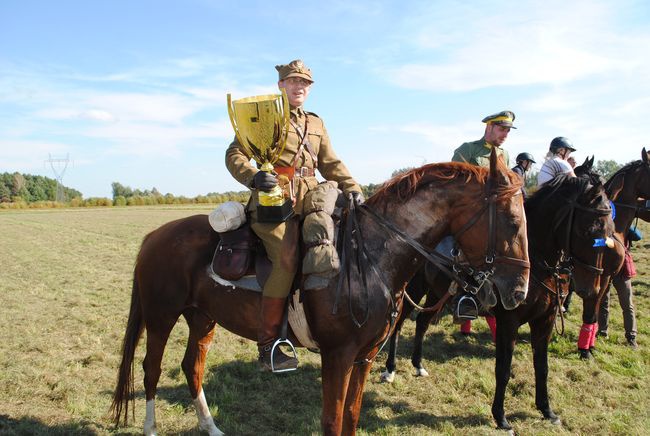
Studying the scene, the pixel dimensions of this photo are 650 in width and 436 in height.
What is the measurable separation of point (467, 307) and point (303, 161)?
2244mm

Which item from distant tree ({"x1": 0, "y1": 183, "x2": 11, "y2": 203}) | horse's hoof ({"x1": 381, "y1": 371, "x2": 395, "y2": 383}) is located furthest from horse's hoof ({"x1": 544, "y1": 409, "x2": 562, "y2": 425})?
distant tree ({"x1": 0, "y1": 183, "x2": 11, "y2": 203})

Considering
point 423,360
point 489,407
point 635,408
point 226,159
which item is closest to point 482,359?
point 423,360

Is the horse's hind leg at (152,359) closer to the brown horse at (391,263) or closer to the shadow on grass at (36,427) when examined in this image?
the shadow on grass at (36,427)

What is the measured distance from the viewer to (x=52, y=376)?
594 cm

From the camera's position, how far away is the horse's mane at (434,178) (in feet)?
10.6

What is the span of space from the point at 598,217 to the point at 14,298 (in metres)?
11.7

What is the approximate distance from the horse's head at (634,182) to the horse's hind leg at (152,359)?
22.6ft

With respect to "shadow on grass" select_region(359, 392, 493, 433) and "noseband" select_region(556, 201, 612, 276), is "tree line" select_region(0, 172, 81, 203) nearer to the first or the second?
"shadow on grass" select_region(359, 392, 493, 433)

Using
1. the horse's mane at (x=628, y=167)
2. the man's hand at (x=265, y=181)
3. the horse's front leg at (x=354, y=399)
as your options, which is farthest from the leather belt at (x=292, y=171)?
the horse's mane at (x=628, y=167)

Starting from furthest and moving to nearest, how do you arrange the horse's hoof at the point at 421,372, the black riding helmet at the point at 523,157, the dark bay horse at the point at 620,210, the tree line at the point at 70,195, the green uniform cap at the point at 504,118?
the tree line at the point at 70,195, the black riding helmet at the point at 523,157, the dark bay horse at the point at 620,210, the horse's hoof at the point at 421,372, the green uniform cap at the point at 504,118

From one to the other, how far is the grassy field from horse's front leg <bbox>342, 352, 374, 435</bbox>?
122 centimetres

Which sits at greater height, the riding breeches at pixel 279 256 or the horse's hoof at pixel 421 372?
the riding breeches at pixel 279 256

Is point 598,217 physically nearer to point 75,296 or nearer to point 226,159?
point 226,159

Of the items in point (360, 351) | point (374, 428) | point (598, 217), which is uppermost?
point (598, 217)
